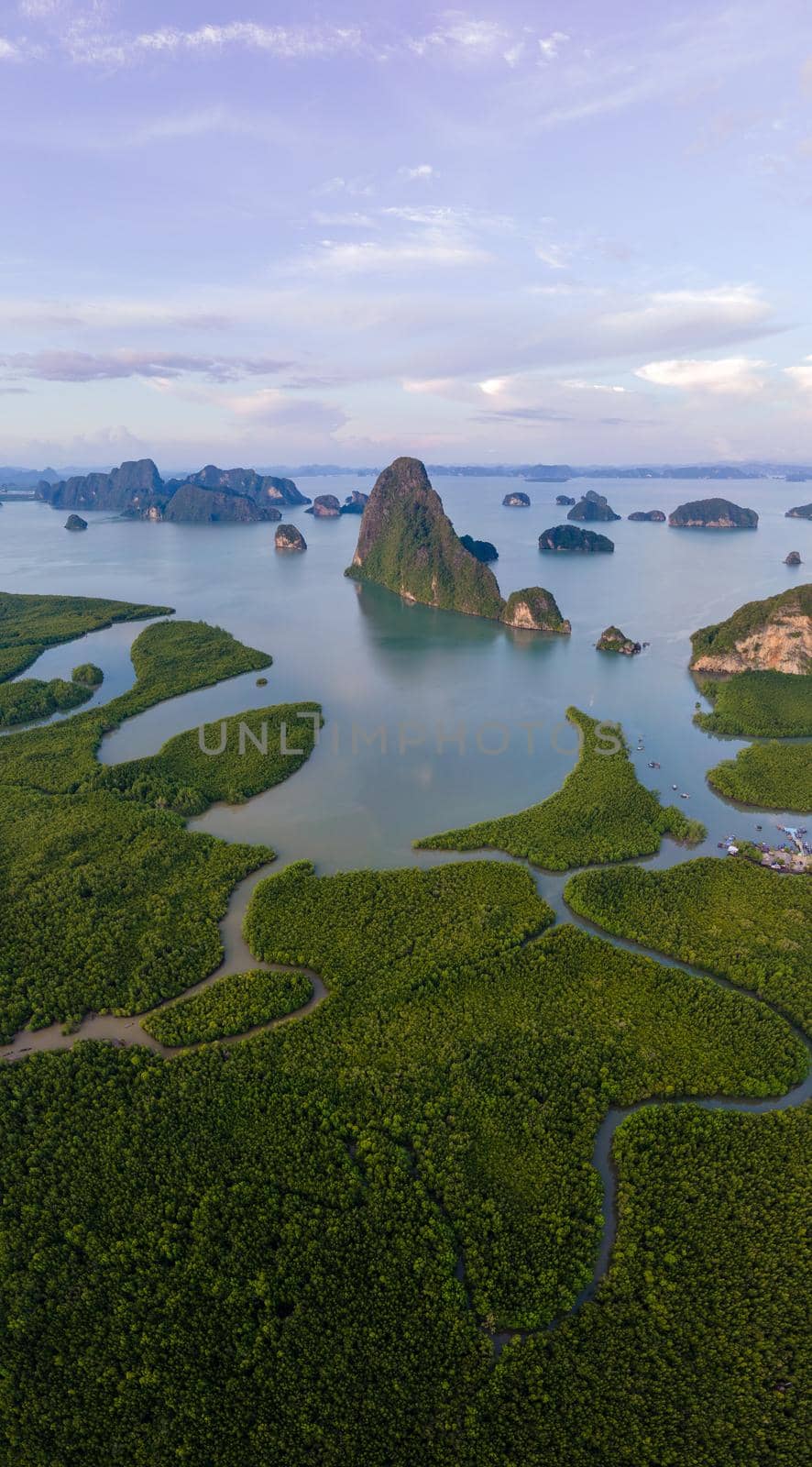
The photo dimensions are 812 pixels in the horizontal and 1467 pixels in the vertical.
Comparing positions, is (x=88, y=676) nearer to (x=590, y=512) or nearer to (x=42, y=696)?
(x=42, y=696)

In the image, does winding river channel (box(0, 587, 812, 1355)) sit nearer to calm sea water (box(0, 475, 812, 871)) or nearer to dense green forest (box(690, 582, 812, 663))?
calm sea water (box(0, 475, 812, 871))

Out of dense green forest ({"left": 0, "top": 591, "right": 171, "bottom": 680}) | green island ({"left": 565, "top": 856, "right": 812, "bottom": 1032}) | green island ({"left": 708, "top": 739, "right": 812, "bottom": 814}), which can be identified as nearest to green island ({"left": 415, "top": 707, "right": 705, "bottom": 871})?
green island ({"left": 565, "top": 856, "right": 812, "bottom": 1032})

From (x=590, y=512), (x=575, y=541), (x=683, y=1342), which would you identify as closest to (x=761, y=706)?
(x=683, y=1342)

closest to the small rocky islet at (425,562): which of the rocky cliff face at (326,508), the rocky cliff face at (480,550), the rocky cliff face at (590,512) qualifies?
the rocky cliff face at (480,550)

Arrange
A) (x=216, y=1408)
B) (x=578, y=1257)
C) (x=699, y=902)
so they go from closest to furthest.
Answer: (x=216, y=1408)
(x=578, y=1257)
(x=699, y=902)

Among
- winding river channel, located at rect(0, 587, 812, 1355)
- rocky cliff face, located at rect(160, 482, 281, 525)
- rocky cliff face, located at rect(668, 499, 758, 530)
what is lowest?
winding river channel, located at rect(0, 587, 812, 1355)

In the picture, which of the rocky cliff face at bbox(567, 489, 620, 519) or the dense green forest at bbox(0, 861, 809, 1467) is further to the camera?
the rocky cliff face at bbox(567, 489, 620, 519)

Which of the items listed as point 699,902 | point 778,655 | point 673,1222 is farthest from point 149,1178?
point 778,655

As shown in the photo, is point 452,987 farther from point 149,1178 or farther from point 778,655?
point 778,655
